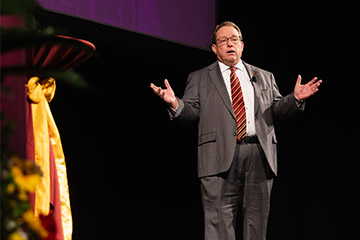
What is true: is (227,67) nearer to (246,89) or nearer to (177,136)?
(246,89)

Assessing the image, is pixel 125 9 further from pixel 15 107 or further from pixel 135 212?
pixel 15 107

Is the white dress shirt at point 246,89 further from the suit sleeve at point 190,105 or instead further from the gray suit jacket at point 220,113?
the suit sleeve at point 190,105

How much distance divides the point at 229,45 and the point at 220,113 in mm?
370

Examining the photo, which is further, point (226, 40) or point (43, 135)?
point (226, 40)

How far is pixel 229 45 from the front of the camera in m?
2.76

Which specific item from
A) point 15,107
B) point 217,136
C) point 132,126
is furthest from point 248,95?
point 15,107

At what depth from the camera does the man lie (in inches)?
101

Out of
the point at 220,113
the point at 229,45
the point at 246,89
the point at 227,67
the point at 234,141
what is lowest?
the point at 234,141

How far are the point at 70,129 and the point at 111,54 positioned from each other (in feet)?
1.97

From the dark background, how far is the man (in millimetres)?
853

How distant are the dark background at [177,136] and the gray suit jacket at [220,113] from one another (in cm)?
83

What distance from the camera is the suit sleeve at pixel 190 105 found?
2.62m

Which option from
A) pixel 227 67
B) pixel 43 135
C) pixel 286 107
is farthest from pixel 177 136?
pixel 43 135

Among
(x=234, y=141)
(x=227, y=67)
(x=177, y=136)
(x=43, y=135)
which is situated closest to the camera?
(x=43, y=135)
